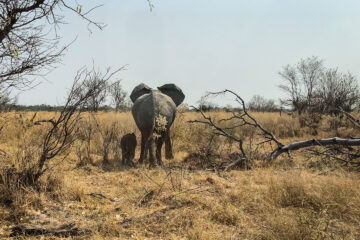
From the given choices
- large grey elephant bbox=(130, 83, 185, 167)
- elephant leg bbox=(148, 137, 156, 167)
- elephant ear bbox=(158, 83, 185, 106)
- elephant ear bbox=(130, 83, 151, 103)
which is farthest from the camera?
elephant ear bbox=(158, 83, 185, 106)

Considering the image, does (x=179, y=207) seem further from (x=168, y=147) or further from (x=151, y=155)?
(x=168, y=147)

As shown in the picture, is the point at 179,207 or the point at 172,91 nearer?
the point at 179,207

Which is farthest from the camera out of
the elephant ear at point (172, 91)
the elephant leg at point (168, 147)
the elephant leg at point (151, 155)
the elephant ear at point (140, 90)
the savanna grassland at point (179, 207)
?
the elephant ear at point (172, 91)

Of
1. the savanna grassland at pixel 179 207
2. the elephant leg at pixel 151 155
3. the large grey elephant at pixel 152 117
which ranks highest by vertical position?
the large grey elephant at pixel 152 117

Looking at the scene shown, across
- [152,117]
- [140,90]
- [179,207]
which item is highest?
[140,90]

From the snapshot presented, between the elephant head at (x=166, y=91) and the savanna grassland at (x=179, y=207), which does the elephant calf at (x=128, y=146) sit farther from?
the elephant head at (x=166, y=91)

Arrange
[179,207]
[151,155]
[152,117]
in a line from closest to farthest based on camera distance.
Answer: [179,207]
[151,155]
[152,117]

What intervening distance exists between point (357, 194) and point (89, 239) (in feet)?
9.88

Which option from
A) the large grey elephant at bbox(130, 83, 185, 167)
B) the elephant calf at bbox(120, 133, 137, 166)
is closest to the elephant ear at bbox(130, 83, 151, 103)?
the large grey elephant at bbox(130, 83, 185, 167)

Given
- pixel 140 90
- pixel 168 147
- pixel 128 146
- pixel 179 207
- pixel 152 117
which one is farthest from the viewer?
pixel 140 90

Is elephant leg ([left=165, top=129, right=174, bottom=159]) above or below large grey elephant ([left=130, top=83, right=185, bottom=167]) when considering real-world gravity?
below

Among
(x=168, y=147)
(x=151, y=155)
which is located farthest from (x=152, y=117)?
(x=168, y=147)

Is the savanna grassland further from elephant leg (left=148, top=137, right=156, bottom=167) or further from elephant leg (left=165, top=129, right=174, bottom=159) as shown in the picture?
elephant leg (left=165, top=129, right=174, bottom=159)

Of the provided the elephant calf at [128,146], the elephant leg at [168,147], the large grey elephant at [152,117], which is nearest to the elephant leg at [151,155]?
→ the large grey elephant at [152,117]
